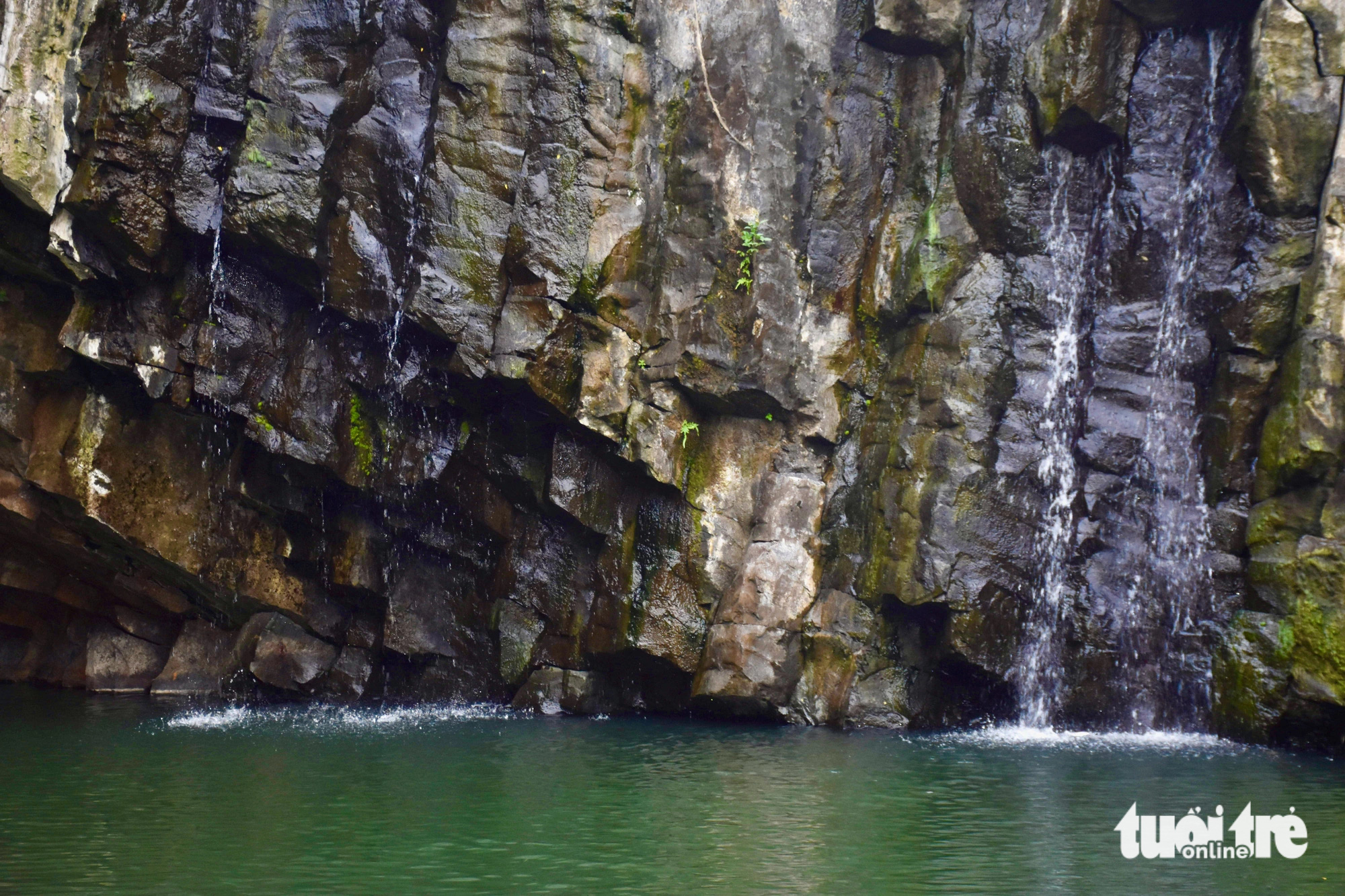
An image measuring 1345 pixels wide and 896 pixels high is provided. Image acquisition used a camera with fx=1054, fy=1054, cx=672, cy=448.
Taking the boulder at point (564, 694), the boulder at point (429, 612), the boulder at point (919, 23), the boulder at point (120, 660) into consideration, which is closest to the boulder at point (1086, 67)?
the boulder at point (919, 23)

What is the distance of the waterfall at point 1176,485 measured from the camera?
14.3 metres

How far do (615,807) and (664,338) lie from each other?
8.26 m

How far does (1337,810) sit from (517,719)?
9.95 meters

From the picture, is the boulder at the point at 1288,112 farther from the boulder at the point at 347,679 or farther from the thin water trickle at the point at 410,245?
the boulder at the point at 347,679

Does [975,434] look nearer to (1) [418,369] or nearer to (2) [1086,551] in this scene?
(2) [1086,551]

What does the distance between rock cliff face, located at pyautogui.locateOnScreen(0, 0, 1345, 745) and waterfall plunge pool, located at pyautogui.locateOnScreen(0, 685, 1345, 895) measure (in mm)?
2237

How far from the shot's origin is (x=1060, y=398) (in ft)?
50.5

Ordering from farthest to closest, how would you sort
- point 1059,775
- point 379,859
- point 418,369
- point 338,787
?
point 418,369
point 1059,775
point 338,787
point 379,859

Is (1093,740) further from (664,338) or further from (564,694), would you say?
(664,338)

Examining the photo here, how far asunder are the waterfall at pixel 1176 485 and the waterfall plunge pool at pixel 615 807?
1097 mm

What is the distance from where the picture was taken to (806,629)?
1539 centimetres

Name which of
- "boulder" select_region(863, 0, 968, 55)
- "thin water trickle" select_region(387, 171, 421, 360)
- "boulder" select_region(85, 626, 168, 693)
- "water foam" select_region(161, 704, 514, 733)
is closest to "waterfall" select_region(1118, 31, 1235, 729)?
"boulder" select_region(863, 0, 968, 55)

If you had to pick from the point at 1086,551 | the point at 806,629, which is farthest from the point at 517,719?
the point at 1086,551

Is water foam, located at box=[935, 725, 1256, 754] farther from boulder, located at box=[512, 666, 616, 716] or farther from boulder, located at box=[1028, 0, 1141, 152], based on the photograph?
boulder, located at box=[1028, 0, 1141, 152]
